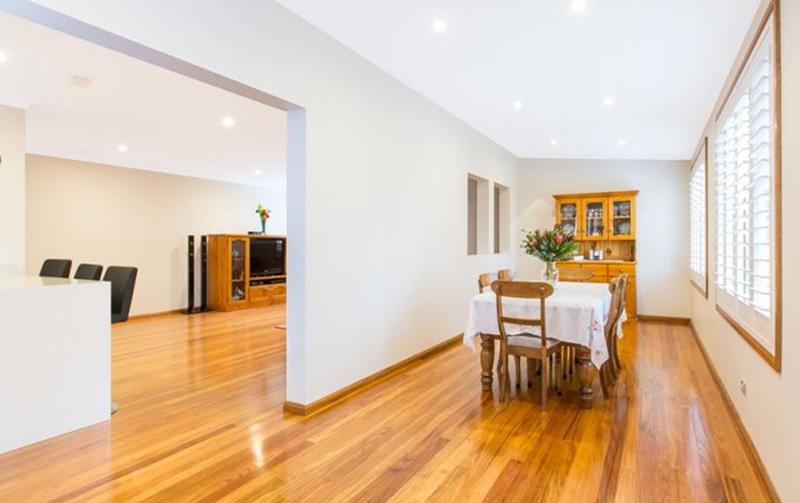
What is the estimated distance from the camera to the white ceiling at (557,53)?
8.91ft

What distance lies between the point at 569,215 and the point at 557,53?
13.9 ft

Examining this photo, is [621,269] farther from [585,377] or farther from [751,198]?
[751,198]

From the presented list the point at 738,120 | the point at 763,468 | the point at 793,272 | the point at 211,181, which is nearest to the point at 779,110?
the point at 793,272

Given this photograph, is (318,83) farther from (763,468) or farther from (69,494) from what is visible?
(763,468)

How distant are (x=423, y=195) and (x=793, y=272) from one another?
306cm

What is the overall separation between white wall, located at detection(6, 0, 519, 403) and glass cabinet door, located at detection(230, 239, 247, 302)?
14.7ft

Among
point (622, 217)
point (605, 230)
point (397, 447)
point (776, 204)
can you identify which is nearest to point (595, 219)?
point (605, 230)

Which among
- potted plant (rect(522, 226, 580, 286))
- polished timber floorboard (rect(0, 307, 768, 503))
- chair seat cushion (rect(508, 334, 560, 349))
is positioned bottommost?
polished timber floorboard (rect(0, 307, 768, 503))

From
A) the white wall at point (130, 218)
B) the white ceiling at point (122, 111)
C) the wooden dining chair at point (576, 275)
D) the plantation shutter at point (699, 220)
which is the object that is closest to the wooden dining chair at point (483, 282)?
the wooden dining chair at point (576, 275)

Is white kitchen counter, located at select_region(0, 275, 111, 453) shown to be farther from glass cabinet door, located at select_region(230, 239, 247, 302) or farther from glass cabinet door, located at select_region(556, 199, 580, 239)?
glass cabinet door, located at select_region(556, 199, 580, 239)

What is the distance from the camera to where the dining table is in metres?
3.10

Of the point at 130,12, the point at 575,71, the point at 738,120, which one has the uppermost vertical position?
the point at 575,71

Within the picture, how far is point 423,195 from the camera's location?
14.7ft

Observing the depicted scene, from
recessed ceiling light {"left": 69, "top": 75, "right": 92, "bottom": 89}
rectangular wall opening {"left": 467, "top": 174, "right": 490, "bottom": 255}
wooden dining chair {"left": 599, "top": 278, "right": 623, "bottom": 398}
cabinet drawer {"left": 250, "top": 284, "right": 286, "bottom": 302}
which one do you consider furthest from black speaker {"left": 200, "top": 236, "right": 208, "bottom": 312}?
wooden dining chair {"left": 599, "top": 278, "right": 623, "bottom": 398}
